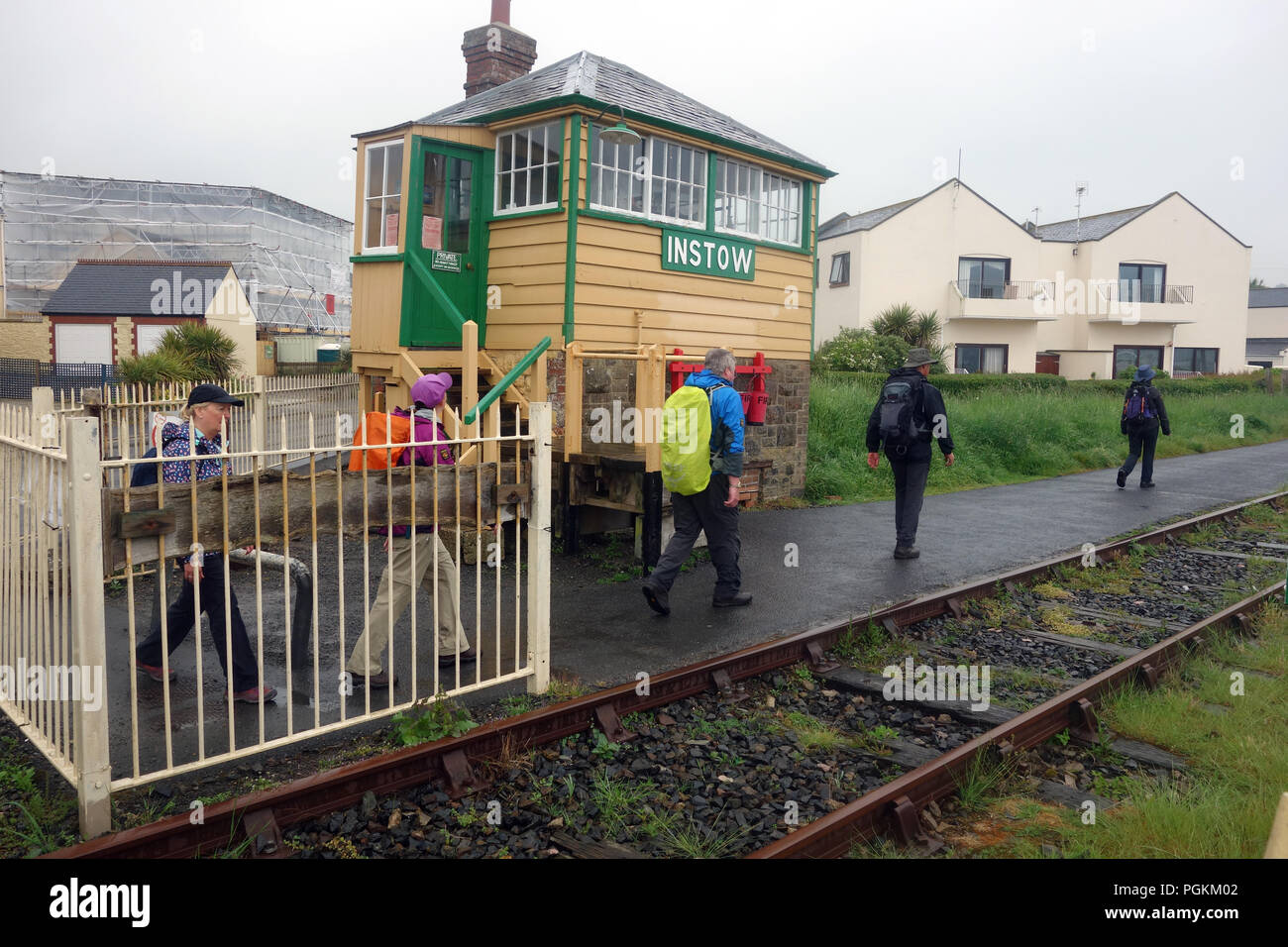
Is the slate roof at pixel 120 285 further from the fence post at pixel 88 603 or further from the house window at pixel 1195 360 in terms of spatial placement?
the house window at pixel 1195 360

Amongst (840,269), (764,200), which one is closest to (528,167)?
(764,200)

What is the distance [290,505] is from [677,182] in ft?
29.6

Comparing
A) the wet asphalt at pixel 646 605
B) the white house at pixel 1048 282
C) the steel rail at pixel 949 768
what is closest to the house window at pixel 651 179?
the wet asphalt at pixel 646 605

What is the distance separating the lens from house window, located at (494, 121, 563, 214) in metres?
11.6

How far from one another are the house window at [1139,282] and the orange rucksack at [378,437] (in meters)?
39.5

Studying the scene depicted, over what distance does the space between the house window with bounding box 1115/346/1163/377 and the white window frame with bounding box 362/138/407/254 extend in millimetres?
35937

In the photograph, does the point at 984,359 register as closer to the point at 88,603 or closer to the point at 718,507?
the point at 718,507

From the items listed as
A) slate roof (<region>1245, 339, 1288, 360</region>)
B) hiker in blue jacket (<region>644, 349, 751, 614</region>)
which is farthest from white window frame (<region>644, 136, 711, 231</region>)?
slate roof (<region>1245, 339, 1288, 360</region>)

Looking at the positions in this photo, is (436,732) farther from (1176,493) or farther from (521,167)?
(1176,493)

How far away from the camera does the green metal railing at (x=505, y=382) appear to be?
9250 millimetres

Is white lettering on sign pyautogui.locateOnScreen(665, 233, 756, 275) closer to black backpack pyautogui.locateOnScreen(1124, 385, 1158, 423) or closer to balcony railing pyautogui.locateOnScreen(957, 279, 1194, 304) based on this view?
black backpack pyautogui.locateOnScreen(1124, 385, 1158, 423)

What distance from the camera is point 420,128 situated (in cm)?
1141

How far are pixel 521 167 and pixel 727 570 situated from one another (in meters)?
6.46

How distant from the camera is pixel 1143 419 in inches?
607
